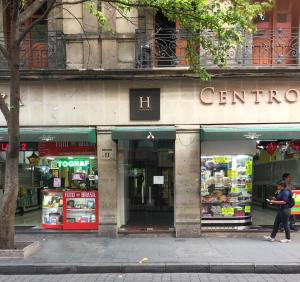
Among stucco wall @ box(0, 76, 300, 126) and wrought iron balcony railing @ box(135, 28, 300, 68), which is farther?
wrought iron balcony railing @ box(135, 28, 300, 68)

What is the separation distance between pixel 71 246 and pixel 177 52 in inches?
242

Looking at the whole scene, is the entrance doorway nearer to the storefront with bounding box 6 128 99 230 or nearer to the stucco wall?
the storefront with bounding box 6 128 99 230

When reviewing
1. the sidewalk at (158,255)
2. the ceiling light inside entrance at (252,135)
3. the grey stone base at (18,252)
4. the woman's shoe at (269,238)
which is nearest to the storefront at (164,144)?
the ceiling light inside entrance at (252,135)

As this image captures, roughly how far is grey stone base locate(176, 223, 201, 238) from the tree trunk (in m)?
4.56

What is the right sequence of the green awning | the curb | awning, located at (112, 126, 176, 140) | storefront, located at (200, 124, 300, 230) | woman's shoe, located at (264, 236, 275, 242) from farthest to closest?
1. storefront, located at (200, 124, 300, 230)
2. awning, located at (112, 126, 176, 140)
3. the green awning
4. woman's shoe, located at (264, 236, 275, 242)
5. the curb

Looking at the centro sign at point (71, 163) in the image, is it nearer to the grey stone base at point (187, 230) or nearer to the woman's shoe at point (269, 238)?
the grey stone base at point (187, 230)

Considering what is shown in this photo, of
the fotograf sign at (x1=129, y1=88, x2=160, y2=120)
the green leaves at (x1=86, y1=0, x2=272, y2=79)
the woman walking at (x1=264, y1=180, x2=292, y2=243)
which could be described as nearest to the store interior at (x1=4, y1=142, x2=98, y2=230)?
the fotograf sign at (x1=129, y1=88, x2=160, y2=120)

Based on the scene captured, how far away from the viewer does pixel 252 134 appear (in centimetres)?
1148

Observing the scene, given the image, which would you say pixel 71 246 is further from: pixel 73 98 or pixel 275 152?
pixel 275 152

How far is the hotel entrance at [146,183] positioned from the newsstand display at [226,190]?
41.3 inches

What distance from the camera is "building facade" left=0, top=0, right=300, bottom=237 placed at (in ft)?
39.1

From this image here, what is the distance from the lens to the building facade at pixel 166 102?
11.9 meters

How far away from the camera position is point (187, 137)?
39.7ft

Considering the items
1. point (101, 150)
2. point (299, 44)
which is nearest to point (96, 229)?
point (101, 150)
